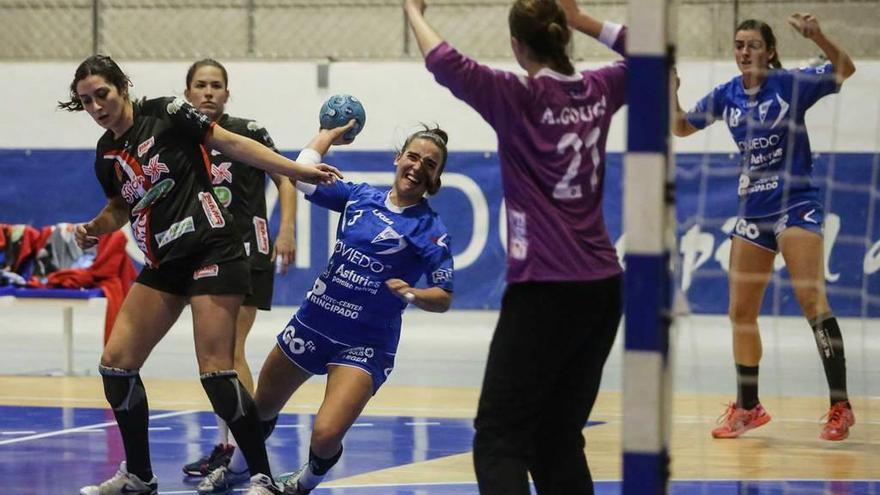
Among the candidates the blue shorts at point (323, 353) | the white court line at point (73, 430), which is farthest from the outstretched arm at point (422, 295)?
the white court line at point (73, 430)

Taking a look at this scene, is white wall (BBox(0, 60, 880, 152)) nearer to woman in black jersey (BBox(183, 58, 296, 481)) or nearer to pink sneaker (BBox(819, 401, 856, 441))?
pink sneaker (BBox(819, 401, 856, 441))

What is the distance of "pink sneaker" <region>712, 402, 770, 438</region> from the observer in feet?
25.5

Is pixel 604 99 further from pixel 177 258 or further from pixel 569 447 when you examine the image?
pixel 177 258

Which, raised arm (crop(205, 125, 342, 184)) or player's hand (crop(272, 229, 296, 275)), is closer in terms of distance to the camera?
raised arm (crop(205, 125, 342, 184))

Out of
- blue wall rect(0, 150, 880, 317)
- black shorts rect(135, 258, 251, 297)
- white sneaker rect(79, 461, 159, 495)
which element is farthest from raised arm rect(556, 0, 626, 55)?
blue wall rect(0, 150, 880, 317)

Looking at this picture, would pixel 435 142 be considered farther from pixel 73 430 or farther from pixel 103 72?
pixel 73 430

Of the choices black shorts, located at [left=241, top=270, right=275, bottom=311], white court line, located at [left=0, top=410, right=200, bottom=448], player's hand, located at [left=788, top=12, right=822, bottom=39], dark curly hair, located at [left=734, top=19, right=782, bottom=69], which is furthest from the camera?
white court line, located at [left=0, top=410, right=200, bottom=448]

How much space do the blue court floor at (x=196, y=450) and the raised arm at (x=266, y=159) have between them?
147 centimetres

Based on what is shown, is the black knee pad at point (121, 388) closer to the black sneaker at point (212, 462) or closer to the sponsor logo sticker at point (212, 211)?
the sponsor logo sticker at point (212, 211)

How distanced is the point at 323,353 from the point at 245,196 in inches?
61.3

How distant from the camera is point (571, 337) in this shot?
13.9 feet

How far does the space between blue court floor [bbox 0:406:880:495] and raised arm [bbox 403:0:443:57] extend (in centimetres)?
264

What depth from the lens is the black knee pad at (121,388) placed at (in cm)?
593

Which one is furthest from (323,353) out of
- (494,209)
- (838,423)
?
(494,209)
